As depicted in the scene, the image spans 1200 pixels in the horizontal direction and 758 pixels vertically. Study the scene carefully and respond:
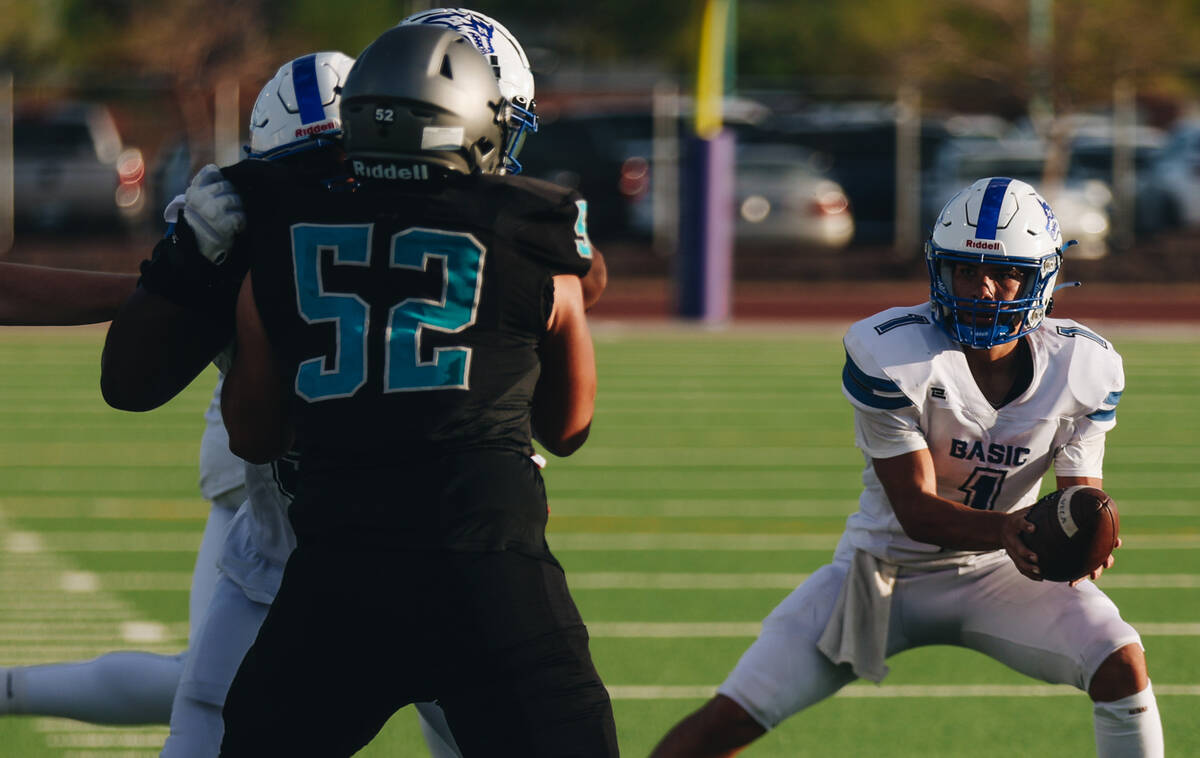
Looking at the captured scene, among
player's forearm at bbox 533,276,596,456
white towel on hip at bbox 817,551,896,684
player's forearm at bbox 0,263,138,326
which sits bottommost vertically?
white towel on hip at bbox 817,551,896,684

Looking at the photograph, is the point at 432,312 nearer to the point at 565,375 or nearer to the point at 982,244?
the point at 565,375

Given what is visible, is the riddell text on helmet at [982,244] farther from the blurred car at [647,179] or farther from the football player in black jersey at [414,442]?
the blurred car at [647,179]

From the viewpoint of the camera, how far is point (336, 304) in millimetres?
2729

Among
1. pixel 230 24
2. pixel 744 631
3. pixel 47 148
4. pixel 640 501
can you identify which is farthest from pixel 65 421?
pixel 230 24

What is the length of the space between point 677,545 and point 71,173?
18.5 m

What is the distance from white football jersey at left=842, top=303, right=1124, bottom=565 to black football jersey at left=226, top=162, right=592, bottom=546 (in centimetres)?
119

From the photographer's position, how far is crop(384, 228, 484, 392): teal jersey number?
2709 millimetres

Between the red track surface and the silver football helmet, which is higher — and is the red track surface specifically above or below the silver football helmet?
below

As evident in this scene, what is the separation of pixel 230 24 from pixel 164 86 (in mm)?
4689

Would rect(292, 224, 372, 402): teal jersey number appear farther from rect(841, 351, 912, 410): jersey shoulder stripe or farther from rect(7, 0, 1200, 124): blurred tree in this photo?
rect(7, 0, 1200, 124): blurred tree

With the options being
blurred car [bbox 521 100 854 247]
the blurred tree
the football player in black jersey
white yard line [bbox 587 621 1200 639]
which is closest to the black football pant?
the football player in black jersey

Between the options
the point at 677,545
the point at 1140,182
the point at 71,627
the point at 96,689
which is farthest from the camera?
the point at 1140,182

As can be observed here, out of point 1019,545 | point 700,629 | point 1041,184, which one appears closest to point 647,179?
point 1041,184

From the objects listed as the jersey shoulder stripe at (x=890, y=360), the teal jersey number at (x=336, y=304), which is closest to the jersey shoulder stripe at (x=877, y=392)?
the jersey shoulder stripe at (x=890, y=360)
